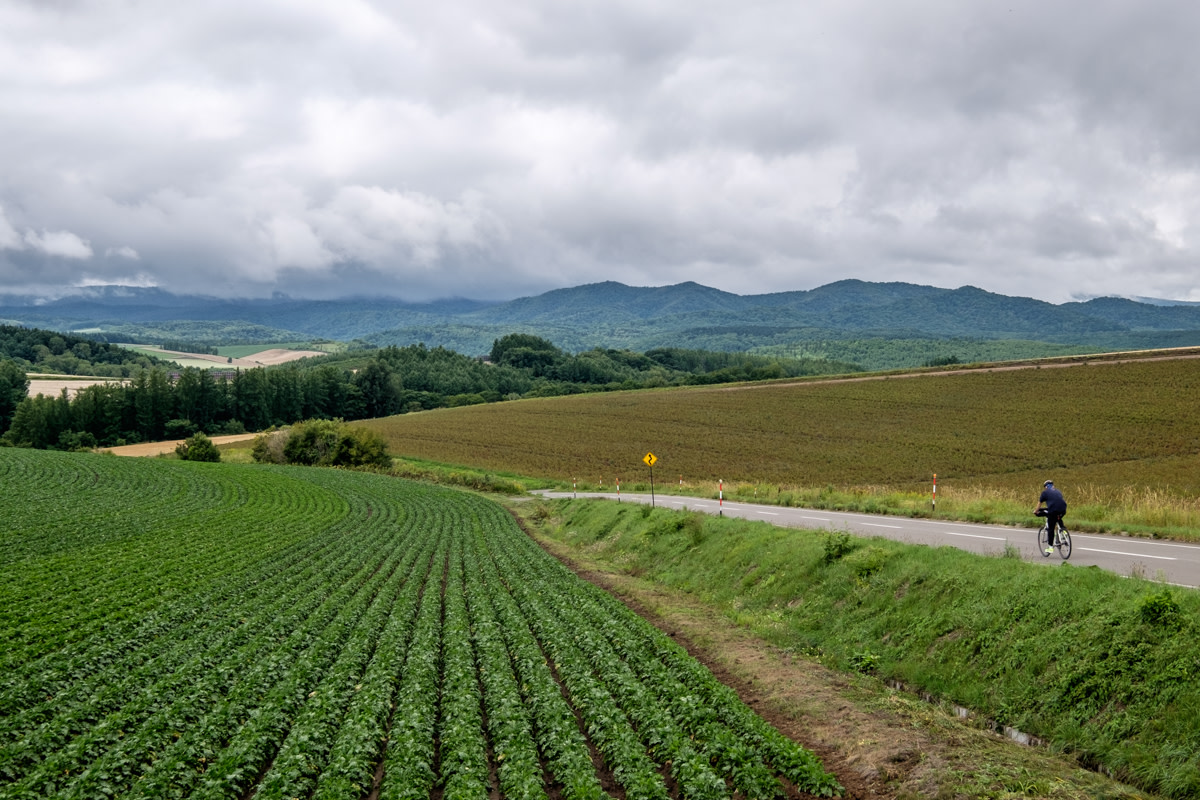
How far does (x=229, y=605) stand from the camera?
1883cm

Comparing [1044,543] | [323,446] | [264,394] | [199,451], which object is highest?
[264,394]

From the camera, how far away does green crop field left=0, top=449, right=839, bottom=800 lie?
895 cm

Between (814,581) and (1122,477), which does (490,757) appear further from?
(1122,477)

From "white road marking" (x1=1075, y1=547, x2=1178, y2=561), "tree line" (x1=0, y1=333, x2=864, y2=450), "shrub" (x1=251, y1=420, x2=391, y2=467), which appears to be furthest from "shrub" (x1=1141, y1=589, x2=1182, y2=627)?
"tree line" (x1=0, y1=333, x2=864, y2=450)

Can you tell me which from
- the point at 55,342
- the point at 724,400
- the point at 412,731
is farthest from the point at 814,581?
the point at 55,342

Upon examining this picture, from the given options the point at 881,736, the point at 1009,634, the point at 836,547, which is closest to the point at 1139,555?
the point at 836,547

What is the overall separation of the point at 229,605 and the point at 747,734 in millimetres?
14458

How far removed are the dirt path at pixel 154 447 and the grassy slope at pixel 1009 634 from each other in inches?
3337

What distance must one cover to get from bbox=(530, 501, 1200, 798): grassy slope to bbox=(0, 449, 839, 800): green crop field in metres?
3.46

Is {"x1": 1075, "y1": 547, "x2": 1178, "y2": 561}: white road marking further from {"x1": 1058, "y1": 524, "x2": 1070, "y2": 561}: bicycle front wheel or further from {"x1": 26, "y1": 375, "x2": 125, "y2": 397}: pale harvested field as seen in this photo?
{"x1": 26, "y1": 375, "x2": 125, "y2": 397}: pale harvested field

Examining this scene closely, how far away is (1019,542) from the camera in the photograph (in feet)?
64.7

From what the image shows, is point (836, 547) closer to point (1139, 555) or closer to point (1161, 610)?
point (1139, 555)

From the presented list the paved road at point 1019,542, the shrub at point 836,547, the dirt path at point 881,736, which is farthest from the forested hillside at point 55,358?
the dirt path at point 881,736

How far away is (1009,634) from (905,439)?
1938 inches
